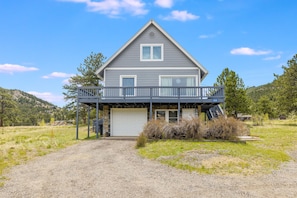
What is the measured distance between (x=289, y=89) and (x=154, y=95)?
24.6 m

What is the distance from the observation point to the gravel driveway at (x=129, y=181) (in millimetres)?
5812

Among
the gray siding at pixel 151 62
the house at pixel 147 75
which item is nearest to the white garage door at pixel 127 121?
the house at pixel 147 75

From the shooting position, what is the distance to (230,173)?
7746mm

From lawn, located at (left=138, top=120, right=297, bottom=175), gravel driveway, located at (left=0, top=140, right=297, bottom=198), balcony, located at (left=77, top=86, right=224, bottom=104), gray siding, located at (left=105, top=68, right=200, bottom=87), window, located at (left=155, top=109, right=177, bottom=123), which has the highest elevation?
gray siding, located at (left=105, top=68, right=200, bottom=87)

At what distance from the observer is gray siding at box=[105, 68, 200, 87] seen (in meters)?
19.8

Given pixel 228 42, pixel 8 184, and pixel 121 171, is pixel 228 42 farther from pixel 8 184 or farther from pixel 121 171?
pixel 8 184

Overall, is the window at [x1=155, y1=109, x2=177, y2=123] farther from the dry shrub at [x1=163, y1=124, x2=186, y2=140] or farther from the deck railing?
the dry shrub at [x1=163, y1=124, x2=186, y2=140]

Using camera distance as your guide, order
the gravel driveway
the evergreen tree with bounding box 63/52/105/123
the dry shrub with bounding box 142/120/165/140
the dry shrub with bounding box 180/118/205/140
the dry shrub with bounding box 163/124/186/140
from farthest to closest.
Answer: the evergreen tree with bounding box 63/52/105/123 → the dry shrub with bounding box 142/120/165/140 → the dry shrub with bounding box 163/124/186/140 → the dry shrub with bounding box 180/118/205/140 → the gravel driveway

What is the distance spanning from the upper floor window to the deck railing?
2.63 meters

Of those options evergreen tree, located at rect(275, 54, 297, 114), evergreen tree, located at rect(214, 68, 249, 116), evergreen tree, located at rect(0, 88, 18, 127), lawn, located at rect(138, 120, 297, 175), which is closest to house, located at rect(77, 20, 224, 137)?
lawn, located at rect(138, 120, 297, 175)

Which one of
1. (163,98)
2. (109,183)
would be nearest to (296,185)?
(109,183)

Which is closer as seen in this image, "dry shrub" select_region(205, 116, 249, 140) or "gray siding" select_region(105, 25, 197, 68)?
"dry shrub" select_region(205, 116, 249, 140)

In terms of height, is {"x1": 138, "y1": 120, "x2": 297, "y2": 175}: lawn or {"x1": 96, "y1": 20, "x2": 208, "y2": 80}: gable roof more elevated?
{"x1": 96, "y1": 20, "x2": 208, "y2": 80}: gable roof

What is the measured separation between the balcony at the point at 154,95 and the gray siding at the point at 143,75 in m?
0.79
